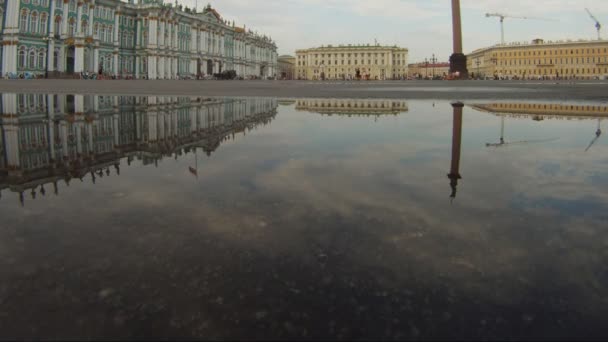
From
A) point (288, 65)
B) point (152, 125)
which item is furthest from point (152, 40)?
point (288, 65)

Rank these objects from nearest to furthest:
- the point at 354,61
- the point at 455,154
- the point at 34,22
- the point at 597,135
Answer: the point at 455,154
the point at 597,135
the point at 34,22
the point at 354,61

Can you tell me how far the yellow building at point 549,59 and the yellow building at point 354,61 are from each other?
111 feet

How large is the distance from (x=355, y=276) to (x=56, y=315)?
0.93m

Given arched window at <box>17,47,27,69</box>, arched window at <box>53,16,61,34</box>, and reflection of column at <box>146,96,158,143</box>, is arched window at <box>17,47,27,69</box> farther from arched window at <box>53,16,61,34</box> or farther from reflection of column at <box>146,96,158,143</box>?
reflection of column at <box>146,96,158,143</box>

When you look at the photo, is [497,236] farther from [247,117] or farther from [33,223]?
[247,117]

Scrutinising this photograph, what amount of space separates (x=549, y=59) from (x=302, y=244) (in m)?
148

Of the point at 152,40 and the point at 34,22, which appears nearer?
the point at 34,22

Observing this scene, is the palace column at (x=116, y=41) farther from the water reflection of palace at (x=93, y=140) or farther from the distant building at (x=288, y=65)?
the distant building at (x=288, y=65)

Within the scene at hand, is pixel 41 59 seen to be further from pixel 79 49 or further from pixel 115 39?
pixel 115 39

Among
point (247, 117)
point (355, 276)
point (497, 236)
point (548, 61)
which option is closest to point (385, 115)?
point (247, 117)

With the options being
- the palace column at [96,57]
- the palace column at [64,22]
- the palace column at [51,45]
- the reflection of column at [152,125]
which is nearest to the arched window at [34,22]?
the palace column at [51,45]

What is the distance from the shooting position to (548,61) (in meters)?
129

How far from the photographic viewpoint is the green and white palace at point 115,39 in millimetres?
45438

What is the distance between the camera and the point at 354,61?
537 feet
